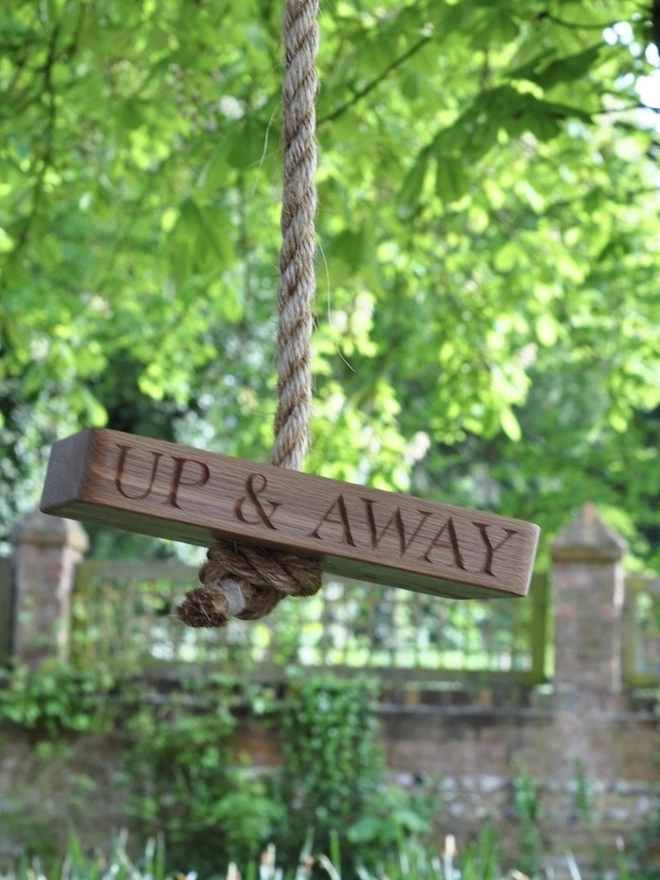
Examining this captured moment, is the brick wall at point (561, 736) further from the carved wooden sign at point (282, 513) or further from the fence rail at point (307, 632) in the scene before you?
the carved wooden sign at point (282, 513)

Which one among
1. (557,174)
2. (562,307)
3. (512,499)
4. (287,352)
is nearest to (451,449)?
(512,499)

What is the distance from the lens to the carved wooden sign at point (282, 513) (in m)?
1.30

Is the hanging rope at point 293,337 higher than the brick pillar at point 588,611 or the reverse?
the reverse

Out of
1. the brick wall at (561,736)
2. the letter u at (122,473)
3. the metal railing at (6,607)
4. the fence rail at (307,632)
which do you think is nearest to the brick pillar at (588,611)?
the brick wall at (561,736)

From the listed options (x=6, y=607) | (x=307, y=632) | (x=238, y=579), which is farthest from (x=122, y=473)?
(x=6, y=607)

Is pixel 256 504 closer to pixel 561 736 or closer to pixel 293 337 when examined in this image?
pixel 293 337

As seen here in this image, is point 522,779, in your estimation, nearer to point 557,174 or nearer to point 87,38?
point 557,174

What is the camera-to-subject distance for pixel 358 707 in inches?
328

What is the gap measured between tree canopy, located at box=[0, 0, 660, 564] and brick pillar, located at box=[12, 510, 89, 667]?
1.26 metres

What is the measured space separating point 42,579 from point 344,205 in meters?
5.78

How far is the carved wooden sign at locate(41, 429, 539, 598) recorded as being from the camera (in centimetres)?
130

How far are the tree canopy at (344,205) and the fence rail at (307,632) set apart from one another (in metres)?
1.13

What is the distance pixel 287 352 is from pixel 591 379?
12.7 m

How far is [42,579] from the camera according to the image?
29.2 feet
